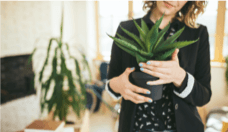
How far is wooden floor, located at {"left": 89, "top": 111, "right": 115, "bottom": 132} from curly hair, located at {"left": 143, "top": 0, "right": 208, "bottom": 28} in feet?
8.20

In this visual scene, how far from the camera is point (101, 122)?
10.3ft

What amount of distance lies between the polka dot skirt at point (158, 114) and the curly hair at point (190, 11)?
32cm

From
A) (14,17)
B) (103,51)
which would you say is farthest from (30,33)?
(103,51)

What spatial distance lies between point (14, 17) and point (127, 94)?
2.42 metres

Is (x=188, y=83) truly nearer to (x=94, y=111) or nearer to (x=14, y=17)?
(x=14, y=17)

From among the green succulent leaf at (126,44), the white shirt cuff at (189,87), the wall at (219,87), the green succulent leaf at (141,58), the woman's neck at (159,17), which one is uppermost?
the woman's neck at (159,17)

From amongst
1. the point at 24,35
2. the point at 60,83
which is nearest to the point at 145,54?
the point at 60,83

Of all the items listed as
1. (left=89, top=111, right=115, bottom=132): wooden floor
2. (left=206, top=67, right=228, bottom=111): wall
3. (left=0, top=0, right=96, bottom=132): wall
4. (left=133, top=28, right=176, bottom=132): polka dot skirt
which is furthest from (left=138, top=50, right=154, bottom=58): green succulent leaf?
(left=206, top=67, right=228, bottom=111): wall

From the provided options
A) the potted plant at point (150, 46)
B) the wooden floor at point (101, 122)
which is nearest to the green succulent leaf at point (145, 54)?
the potted plant at point (150, 46)

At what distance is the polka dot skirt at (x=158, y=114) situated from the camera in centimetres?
68

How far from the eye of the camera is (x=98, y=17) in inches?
179

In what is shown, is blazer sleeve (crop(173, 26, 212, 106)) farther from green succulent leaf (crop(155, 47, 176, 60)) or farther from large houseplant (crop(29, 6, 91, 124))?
large houseplant (crop(29, 6, 91, 124))

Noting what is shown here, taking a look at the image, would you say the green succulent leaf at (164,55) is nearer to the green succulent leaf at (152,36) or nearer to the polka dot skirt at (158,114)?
the green succulent leaf at (152,36)

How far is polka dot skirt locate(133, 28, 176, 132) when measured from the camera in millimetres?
685
